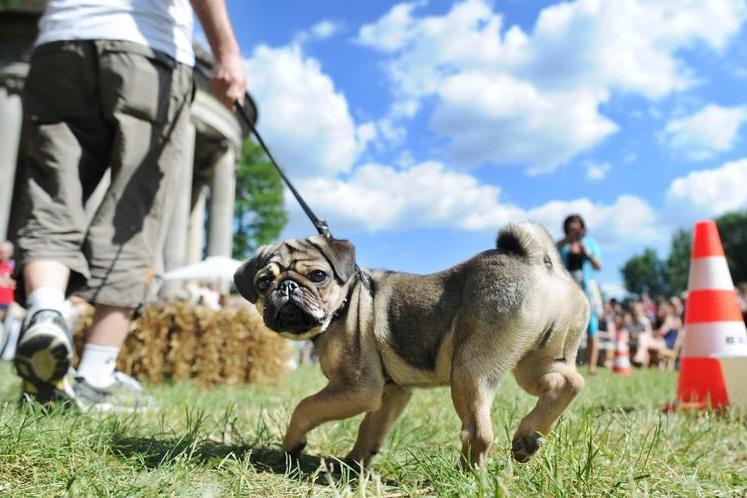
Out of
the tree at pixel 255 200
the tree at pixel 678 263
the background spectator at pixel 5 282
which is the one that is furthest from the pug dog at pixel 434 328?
the tree at pixel 678 263

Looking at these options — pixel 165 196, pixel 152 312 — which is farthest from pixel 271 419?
pixel 152 312

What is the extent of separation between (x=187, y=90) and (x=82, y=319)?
6.11 metres

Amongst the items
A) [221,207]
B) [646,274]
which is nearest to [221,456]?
[221,207]

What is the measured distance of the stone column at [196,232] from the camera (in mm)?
34656

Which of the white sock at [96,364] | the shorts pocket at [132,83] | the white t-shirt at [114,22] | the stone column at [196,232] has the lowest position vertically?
the white sock at [96,364]

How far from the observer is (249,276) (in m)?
2.97

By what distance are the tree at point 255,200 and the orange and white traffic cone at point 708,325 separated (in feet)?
140

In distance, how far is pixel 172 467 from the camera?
237 cm

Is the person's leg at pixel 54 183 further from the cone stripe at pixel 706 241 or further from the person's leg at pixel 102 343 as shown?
the cone stripe at pixel 706 241

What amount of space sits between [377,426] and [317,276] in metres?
0.77

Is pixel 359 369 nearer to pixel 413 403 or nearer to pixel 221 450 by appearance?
pixel 221 450

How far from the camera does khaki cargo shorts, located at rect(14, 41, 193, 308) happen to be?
3.73 metres

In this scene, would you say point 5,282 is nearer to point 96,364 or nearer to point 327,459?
point 96,364

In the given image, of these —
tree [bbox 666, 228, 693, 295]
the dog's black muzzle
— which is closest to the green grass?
the dog's black muzzle
